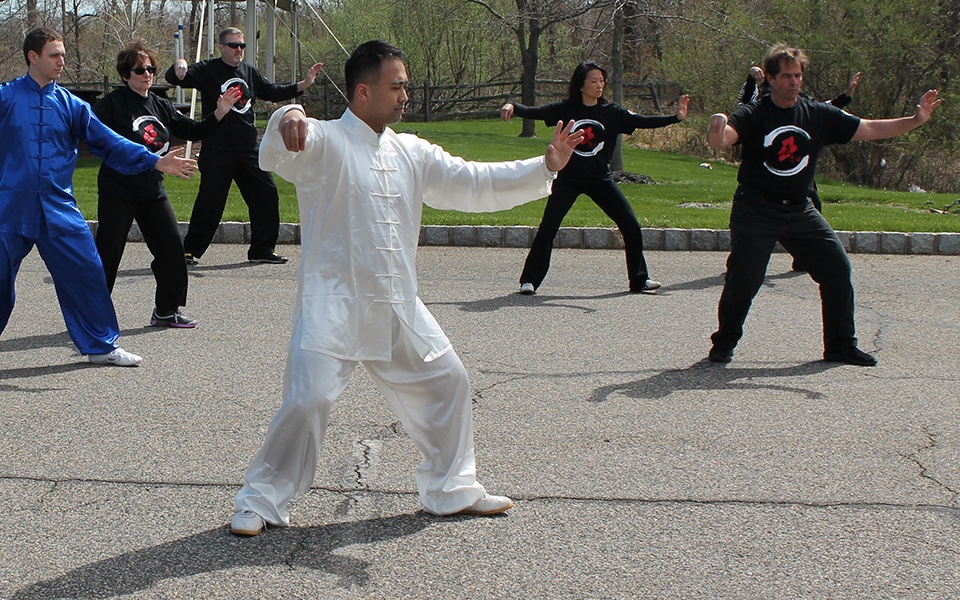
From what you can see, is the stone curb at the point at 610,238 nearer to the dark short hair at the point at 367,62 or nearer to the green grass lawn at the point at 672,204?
the green grass lawn at the point at 672,204

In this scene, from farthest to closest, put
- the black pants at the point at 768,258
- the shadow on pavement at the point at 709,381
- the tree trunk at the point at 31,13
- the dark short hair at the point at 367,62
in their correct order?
the tree trunk at the point at 31,13 < the black pants at the point at 768,258 < the shadow on pavement at the point at 709,381 < the dark short hair at the point at 367,62

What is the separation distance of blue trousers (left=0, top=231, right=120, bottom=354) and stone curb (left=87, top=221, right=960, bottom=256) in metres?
5.32

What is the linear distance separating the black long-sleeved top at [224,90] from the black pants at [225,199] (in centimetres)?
9

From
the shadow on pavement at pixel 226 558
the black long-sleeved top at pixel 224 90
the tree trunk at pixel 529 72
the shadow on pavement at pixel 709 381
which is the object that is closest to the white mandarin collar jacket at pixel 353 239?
the shadow on pavement at pixel 226 558

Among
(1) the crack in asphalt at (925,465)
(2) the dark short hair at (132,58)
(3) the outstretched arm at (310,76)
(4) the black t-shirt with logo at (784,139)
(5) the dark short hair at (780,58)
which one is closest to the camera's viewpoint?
(1) the crack in asphalt at (925,465)

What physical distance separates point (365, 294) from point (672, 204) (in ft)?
36.8

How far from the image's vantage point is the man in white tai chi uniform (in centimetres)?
389

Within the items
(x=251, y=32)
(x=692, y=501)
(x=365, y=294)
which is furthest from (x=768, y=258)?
(x=251, y=32)

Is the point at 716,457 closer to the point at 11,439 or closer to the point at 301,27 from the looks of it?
the point at 11,439

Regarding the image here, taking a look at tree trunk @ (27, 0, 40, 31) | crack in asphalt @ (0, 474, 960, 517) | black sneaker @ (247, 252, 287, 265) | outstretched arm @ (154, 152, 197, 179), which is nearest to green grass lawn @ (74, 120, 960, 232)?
black sneaker @ (247, 252, 287, 265)

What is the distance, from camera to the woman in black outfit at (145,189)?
25.0 feet

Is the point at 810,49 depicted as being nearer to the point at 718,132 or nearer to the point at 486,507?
the point at 718,132

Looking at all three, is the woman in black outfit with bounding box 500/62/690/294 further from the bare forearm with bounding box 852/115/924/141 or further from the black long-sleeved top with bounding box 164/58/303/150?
the black long-sleeved top with bounding box 164/58/303/150

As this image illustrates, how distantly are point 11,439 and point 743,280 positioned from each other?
4209 millimetres
